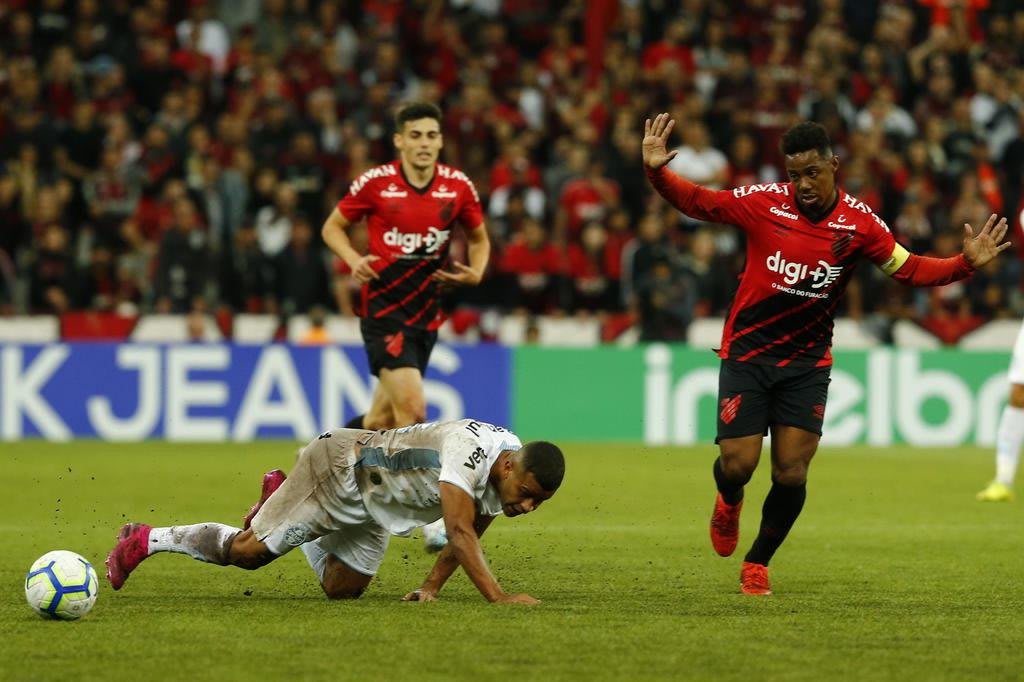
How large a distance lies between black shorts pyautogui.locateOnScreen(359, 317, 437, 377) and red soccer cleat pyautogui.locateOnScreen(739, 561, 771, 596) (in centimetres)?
332

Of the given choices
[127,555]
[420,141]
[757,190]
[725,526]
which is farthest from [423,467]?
[420,141]

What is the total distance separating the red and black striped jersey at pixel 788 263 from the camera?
8.38 metres

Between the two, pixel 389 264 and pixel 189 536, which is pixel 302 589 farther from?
pixel 389 264

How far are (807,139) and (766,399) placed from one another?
1.26 m

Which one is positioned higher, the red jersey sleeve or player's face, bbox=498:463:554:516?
the red jersey sleeve

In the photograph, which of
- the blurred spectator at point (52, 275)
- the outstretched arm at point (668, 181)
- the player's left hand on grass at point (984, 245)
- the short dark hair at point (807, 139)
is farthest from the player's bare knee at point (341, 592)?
the blurred spectator at point (52, 275)

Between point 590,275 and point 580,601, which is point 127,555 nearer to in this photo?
point 580,601

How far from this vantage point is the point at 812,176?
825cm

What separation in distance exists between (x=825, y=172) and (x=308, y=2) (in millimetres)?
15084

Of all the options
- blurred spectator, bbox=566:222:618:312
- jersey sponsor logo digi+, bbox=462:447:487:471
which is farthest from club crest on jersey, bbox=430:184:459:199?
blurred spectator, bbox=566:222:618:312

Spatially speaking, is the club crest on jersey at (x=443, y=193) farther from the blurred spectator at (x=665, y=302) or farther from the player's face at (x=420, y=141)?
the blurred spectator at (x=665, y=302)

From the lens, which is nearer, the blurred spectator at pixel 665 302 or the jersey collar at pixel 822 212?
the jersey collar at pixel 822 212

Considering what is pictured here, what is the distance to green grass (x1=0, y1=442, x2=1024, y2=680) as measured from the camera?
6398 mm

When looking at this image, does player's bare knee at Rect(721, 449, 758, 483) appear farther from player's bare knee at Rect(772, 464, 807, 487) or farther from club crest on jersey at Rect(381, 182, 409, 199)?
club crest on jersey at Rect(381, 182, 409, 199)
